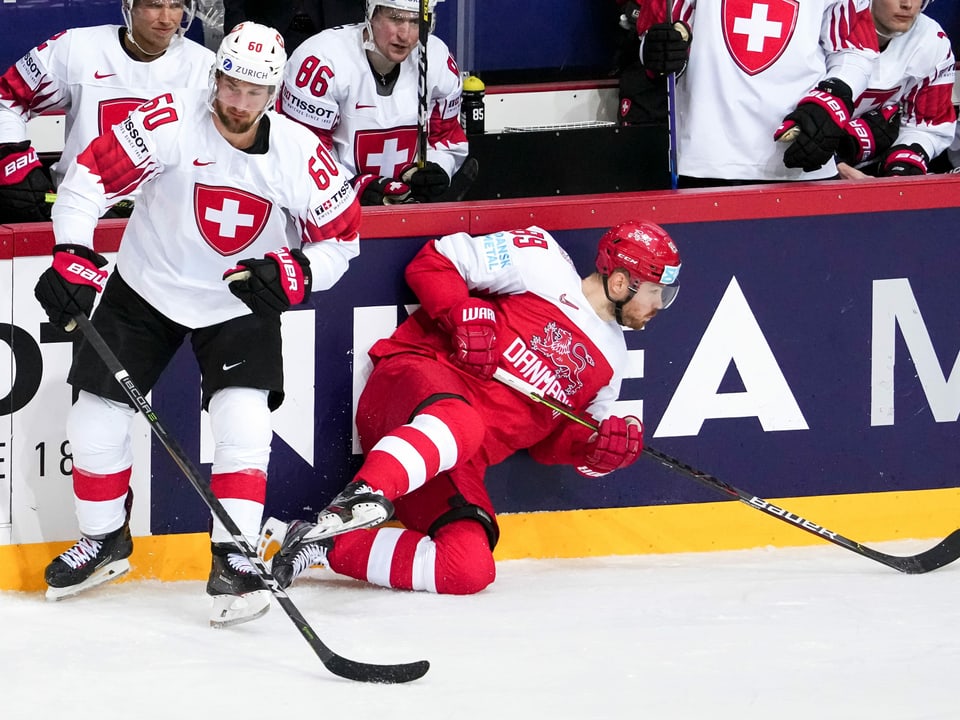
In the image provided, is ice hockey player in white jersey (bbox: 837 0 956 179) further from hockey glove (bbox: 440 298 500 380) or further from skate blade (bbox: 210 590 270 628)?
skate blade (bbox: 210 590 270 628)

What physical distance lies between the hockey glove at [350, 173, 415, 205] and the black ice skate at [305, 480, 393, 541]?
1.16 metres

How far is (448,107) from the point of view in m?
4.90

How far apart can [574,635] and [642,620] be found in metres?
0.22

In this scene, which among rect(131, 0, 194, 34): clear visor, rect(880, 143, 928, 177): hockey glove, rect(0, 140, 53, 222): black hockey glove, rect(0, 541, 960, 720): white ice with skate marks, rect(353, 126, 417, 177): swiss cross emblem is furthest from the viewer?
rect(880, 143, 928, 177): hockey glove

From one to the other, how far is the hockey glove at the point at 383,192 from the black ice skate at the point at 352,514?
1.16 m

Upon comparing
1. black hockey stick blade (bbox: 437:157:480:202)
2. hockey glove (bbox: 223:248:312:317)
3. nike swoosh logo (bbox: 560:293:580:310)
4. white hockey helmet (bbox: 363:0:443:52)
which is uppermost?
white hockey helmet (bbox: 363:0:443:52)

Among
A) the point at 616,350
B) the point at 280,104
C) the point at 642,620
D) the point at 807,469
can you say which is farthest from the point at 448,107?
the point at 642,620

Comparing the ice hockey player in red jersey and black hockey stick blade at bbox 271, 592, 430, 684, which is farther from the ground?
the ice hockey player in red jersey

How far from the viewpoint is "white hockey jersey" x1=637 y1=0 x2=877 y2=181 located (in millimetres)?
4645

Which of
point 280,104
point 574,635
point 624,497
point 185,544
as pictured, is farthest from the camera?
point 280,104

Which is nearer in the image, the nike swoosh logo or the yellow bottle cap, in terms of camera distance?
the nike swoosh logo

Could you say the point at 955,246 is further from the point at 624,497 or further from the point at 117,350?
the point at 117,350

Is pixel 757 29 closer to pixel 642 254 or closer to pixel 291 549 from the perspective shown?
pixel 642 254

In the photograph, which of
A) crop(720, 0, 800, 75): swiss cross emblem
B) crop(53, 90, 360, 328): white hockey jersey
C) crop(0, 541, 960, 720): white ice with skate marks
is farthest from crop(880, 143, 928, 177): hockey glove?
crop(53, 90, 360, 328): white hockey jersey
